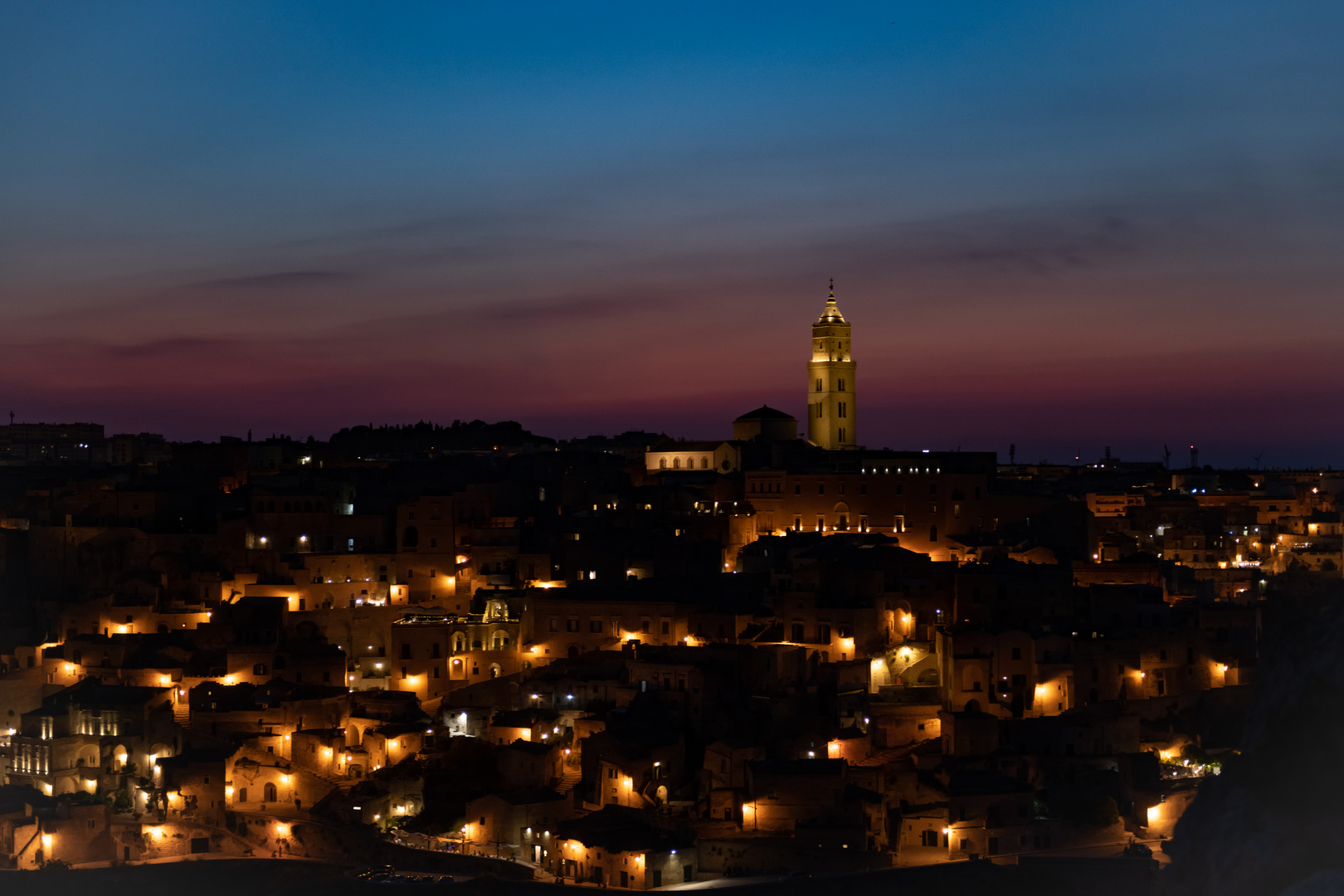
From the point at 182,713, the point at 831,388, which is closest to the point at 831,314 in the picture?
the point at 831,388

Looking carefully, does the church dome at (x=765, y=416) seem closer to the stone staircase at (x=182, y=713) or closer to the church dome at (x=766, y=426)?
the church dome at (x=766, y=426)

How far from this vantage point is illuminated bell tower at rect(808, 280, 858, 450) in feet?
190

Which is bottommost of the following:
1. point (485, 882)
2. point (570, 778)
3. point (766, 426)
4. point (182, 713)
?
point (485, 882)

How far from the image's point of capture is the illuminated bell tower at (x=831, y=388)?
57.8 m

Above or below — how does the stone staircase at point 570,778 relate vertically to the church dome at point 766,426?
below

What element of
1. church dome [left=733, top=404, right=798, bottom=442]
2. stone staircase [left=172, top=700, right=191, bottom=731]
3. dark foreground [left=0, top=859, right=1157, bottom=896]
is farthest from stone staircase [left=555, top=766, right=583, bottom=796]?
church dome [left=733, top=404, right=798, bottom=442]

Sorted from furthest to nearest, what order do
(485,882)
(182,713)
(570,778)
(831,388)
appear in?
1. (831,388)
2. (182,713)
3. (570,778)
4. (485,882)

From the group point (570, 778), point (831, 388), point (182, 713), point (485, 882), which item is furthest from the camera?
point (831, 388)

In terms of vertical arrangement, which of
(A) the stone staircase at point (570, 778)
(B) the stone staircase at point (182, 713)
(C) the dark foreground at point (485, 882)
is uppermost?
(B) the stone staircase at point (182, 713)

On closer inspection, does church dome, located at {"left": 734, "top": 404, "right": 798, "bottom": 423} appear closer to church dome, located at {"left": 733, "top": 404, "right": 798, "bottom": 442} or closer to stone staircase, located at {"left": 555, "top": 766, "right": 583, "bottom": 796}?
church dome, located at {"left": 733, "top": 404, "right": 798, "bottom": 442}

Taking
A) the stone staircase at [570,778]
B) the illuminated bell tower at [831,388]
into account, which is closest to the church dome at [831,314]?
the illuminated bell tower at [831,388]

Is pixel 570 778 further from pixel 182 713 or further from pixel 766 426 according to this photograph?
pixel 766 426

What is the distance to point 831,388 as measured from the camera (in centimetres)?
5791

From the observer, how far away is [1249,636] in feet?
113
